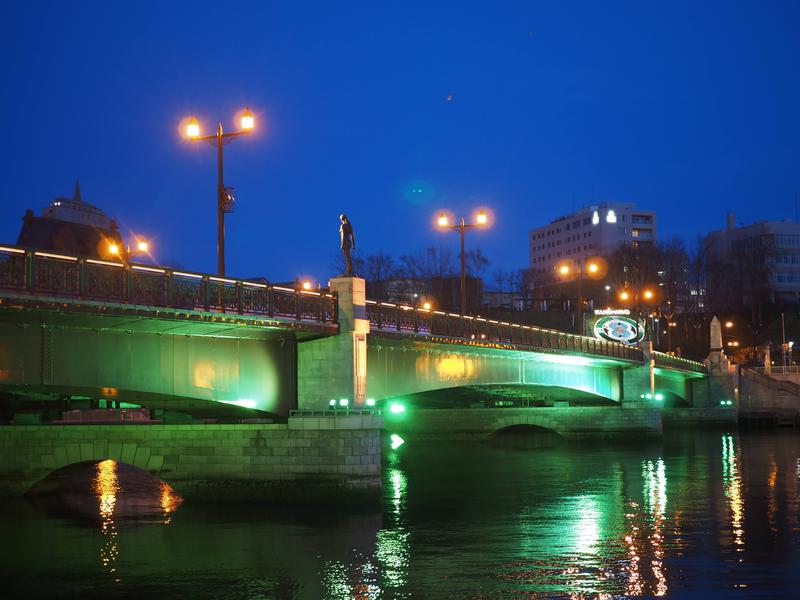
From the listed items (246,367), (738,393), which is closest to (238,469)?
(246,367)

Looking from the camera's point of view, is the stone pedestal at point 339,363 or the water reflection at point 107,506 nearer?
the water reflection at point 107,506

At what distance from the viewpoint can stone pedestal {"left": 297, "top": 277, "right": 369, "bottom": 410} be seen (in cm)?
3400

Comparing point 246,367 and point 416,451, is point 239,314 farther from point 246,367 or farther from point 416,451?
point 416,451

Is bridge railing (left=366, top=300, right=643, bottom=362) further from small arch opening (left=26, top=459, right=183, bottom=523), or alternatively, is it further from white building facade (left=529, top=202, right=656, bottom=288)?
white building facade (left=529, top=202, right=656, bottom=288)

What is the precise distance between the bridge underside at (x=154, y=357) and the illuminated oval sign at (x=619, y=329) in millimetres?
50594

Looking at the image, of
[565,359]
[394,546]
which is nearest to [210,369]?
[394,546]

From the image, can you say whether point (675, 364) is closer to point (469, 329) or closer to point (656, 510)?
point (469, 329)

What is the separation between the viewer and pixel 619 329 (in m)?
81.6

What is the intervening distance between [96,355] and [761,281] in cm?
13897

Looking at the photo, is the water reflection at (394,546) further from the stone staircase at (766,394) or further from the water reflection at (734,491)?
the stone staircase at (766,394)

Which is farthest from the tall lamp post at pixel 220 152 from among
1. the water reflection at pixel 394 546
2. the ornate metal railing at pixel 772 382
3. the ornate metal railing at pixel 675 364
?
the ornate metal railing at pixel 772 382

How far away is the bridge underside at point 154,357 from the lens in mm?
25594

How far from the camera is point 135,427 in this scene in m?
33.8

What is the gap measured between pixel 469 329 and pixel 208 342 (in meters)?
17.2
